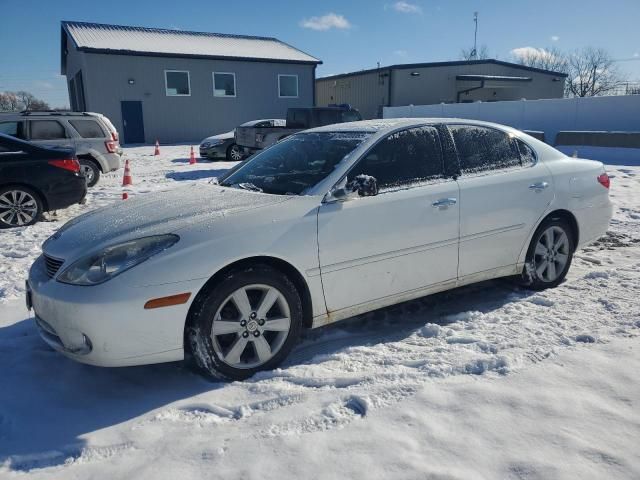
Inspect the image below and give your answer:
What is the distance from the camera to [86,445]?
8.25 ft

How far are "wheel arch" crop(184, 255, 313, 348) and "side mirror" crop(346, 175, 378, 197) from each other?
0.68 metres

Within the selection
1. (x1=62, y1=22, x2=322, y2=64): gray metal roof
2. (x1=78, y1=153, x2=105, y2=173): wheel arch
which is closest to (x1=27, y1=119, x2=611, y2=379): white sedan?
(x1=78, y1=153, x2=105, y2=173): wheel arch

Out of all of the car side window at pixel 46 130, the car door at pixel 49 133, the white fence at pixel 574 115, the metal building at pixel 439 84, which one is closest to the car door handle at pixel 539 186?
the car door at pixel 49 133

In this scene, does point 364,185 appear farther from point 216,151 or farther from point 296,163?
point 216,151

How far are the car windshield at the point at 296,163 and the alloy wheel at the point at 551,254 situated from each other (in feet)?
6.44

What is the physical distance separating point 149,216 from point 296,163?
121cm

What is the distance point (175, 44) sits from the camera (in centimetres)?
2698

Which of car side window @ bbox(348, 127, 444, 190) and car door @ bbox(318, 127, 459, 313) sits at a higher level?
car side window @ bbox(348, 127, 444, 190)

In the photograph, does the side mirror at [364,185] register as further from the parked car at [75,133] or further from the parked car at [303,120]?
the parked car at [303,120]

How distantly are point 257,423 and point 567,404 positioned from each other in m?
1.67

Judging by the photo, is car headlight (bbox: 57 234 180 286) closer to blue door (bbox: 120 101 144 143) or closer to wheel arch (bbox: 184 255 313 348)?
wheel arch (bbox: 184 255 313 348)

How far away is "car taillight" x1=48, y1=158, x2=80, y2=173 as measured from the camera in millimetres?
7262

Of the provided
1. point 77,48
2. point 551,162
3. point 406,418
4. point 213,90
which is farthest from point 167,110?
point 406,418

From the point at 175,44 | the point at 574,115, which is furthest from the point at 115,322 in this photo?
the point at 175,44
